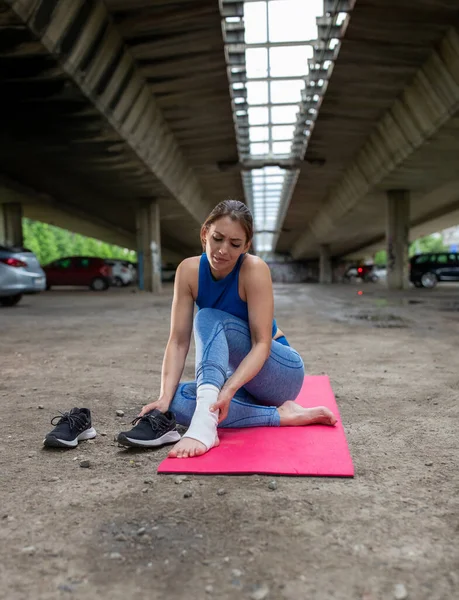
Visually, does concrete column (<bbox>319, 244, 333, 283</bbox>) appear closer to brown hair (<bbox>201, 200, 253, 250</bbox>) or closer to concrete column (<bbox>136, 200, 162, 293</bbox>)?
concrete column (<bbox>136, 200, 162, 293</bbox>)

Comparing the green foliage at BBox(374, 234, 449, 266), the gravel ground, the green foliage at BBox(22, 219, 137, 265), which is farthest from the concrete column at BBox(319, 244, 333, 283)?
the gravel ground

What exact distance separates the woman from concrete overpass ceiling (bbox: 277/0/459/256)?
9.32 meters

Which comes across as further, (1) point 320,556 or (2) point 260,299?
(2) point 260,299

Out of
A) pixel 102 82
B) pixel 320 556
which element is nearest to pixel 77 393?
pixel 320 556

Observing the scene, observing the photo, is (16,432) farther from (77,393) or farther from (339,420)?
(339,420)

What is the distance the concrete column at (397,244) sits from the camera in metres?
24.3

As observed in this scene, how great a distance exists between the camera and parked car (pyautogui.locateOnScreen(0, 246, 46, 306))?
539 inches

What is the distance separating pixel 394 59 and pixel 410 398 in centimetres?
1092

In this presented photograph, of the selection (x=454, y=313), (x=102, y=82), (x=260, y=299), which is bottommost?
(x=454, y=313)

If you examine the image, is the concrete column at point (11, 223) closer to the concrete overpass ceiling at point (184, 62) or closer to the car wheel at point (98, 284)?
the car wheel at point (98, 284)

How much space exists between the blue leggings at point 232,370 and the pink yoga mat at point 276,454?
0.10 metres

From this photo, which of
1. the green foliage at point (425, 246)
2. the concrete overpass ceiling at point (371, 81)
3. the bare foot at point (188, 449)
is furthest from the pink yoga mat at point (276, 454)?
the green foliage at point (425, 246)

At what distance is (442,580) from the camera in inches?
67.9

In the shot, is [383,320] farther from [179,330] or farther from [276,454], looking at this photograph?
[276,454]
